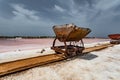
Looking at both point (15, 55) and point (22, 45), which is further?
point (22, 45)

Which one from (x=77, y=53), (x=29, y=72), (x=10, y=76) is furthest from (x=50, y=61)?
(x=77, y=53)

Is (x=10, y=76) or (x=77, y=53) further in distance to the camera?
(x=77, y=53)

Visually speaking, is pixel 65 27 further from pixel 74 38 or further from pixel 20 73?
pixel 20 73

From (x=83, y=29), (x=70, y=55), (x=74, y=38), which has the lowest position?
(x=70, y=55)

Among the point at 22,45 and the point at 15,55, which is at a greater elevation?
the point at 22,45

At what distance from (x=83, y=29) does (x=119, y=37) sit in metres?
13.7

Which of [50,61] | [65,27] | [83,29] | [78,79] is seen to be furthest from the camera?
[83,29]

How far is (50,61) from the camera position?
572 centimetres

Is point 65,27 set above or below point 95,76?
above

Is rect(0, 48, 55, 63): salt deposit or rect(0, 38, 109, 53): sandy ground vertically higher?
rect(0, 38, 109, 53): sandy ground

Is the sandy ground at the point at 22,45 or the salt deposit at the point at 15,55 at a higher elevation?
the sandy ground at the point at 22,45

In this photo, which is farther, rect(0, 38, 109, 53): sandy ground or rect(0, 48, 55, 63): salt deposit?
rect(0, 38, 109, 53): sandy ground

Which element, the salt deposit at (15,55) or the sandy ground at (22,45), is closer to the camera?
the salt deposit at (15,55)

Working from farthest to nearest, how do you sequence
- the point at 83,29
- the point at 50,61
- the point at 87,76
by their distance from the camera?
the point at 83,29 → the point at 50,61 → the point at 87,76
